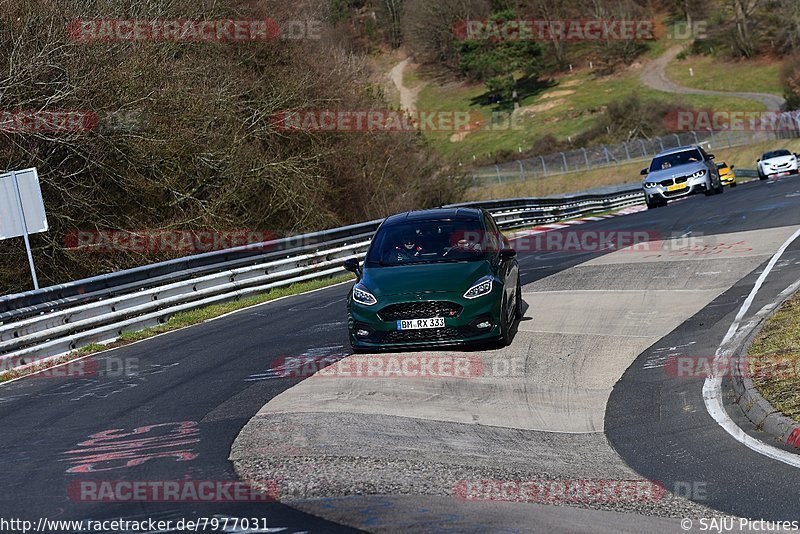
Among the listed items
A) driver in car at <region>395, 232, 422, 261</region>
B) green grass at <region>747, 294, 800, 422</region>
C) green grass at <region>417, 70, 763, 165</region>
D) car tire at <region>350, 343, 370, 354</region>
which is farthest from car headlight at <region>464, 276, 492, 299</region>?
green grass at <region>417, 70, 763, 165</region>

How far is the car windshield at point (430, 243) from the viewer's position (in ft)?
42.2

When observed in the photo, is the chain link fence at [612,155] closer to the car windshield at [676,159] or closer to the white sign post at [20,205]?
the car windshield at [676,159]

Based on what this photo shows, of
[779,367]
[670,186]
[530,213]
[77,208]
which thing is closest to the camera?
[779,367]

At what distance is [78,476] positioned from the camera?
7.91m

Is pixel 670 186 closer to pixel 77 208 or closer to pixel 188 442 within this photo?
pixel 77 208

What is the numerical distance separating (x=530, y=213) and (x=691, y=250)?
15.0 metres

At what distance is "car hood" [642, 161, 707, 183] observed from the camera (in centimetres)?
3262

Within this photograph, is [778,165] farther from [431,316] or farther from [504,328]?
[431,316]

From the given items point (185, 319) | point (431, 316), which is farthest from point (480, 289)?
point (185, 319)

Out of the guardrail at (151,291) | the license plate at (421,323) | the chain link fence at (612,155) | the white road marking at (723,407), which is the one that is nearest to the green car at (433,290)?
the license plate at (421,323)

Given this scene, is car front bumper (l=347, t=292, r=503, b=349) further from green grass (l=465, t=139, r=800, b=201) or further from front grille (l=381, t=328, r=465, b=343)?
green grass (l=465, t=139, r=800, b=201)

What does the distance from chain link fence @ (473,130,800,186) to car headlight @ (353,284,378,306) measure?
180 ft

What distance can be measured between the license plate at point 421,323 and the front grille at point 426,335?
0.15 ft

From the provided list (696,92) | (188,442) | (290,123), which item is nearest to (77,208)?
(290,123)
